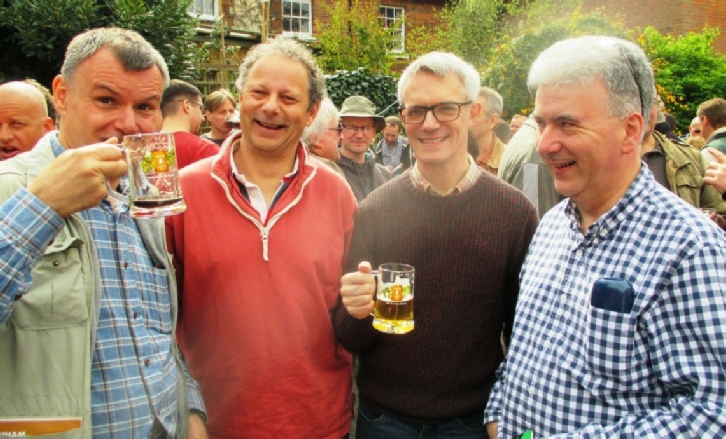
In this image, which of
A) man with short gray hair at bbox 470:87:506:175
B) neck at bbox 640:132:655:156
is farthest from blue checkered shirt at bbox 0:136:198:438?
man with short gray hair at bbox 470:87:506:175

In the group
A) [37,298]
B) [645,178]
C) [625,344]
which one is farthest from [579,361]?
[37,298]

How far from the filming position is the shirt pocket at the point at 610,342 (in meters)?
1.51

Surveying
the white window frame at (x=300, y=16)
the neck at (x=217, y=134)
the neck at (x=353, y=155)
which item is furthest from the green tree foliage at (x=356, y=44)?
the neck at (x=353, y=155)

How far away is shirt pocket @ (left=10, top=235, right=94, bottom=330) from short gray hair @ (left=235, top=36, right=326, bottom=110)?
1066 mm

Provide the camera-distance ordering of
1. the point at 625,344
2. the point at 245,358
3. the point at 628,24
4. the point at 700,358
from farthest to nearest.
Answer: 1. the point at 628,24
2. the point at 245,358
3. the point at 625,344
4. the point at 700,358

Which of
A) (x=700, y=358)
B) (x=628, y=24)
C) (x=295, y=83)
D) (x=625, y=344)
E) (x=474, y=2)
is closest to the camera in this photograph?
(x=700, y=358)

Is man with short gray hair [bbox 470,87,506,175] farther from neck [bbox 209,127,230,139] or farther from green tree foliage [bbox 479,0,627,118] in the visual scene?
green tree foliage [bbox 479,0,627,118]

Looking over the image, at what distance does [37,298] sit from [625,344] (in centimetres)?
164

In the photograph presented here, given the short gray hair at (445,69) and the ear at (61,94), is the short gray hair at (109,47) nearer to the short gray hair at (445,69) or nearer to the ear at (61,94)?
the ear at (61,94)

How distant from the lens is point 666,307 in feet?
4.70

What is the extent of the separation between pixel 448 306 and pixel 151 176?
1.22m

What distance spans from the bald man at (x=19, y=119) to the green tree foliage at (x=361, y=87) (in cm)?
574

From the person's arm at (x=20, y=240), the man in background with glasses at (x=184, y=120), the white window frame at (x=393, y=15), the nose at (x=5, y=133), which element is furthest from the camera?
the white window frame at (x=393, y=15)

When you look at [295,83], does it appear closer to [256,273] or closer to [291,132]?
[291,132]
